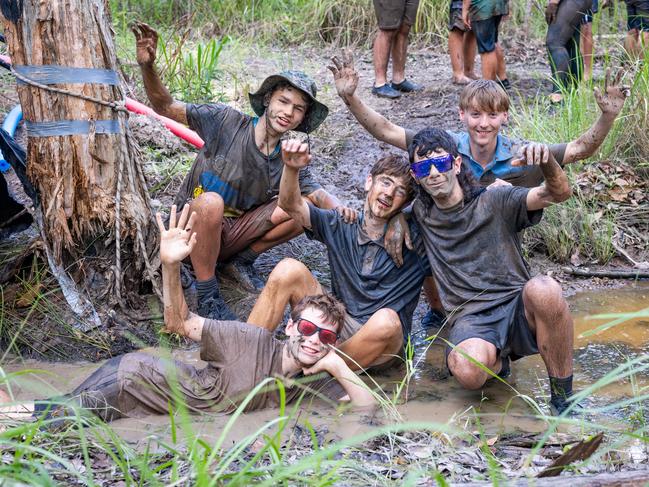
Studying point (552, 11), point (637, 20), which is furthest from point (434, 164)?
point (637, 20)

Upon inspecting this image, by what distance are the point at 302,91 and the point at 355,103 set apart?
17.6 inches

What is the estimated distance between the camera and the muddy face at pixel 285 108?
15.9 feet

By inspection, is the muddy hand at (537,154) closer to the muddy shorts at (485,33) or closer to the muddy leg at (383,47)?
the muddy shorts at (485,33)

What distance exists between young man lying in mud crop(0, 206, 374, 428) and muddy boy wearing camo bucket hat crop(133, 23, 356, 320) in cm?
100

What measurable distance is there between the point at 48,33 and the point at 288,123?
139 cm

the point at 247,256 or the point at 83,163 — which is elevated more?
the point at 83,163

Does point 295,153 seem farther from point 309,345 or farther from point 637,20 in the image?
point 637,20

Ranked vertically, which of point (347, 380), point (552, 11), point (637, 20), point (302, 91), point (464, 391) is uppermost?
point (552, 11)

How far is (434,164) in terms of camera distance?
4.13m

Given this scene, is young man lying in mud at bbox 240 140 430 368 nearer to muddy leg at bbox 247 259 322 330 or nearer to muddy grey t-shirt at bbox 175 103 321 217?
muddy leg at bbox 247 259 322 330

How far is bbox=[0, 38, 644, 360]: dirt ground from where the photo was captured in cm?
474

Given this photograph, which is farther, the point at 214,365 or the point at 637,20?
the point at 637,20

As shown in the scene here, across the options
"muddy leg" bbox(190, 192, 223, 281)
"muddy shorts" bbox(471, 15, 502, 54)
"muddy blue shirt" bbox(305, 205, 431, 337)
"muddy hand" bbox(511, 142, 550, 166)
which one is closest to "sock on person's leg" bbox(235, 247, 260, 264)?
"muddy leg" bbox(190, 192, 223, 281)

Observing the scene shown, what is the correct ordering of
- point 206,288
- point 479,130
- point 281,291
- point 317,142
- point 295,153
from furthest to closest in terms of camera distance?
point 317,142
point 206,288
point 479,130
point 281,291
point 295,153
